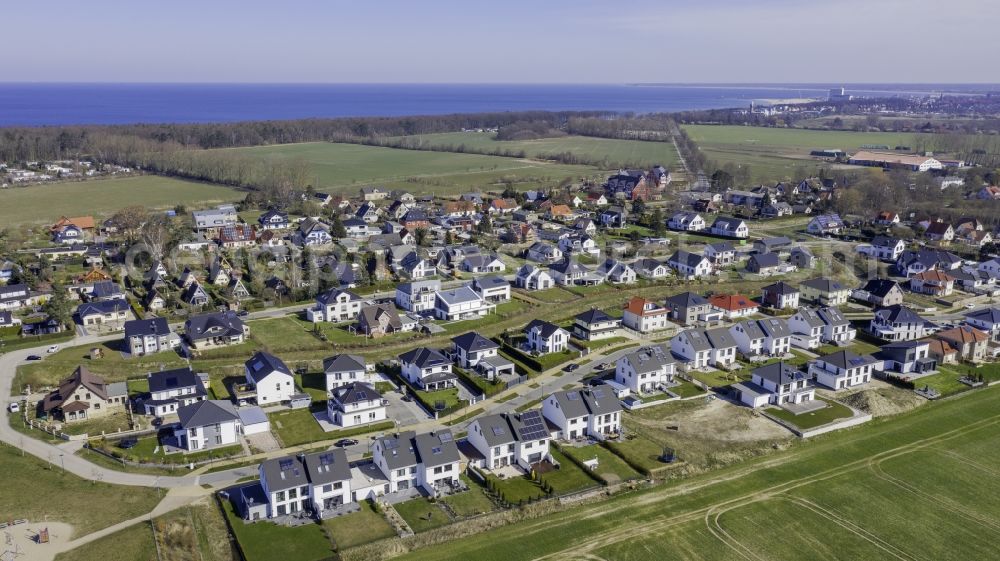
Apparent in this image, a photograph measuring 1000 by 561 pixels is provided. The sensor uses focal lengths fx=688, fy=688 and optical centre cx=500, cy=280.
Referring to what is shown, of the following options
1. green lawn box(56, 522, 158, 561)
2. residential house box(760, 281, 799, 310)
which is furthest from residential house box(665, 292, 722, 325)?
green lawn box(56, 522, 158, 561)

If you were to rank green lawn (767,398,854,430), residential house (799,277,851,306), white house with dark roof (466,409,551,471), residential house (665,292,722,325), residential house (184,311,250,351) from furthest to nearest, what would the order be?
residential house (799,277,851,306)
residential house (665,292,722,325)
residential house (184,311,250,351)
green lawn (767,398,854,430)
white house with dark roof (466,409,551,471)

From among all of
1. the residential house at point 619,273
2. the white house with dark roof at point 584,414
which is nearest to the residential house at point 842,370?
the white house with dark roof at point 584,414

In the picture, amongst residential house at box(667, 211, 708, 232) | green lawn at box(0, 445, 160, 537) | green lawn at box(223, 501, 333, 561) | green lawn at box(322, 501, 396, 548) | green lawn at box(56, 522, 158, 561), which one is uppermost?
residential house at box(667, 211, 708, 232)

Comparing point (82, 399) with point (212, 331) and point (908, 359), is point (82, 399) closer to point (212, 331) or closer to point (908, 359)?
point (212, 331)

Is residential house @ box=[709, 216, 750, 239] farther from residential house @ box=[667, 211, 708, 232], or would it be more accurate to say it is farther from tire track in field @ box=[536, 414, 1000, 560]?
tire track in field @ box=[536, 414, 1000, 560]

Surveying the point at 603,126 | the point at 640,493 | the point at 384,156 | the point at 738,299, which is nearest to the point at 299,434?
the point at 640,493

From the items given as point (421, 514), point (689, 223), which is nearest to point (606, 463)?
point (421, 514)
